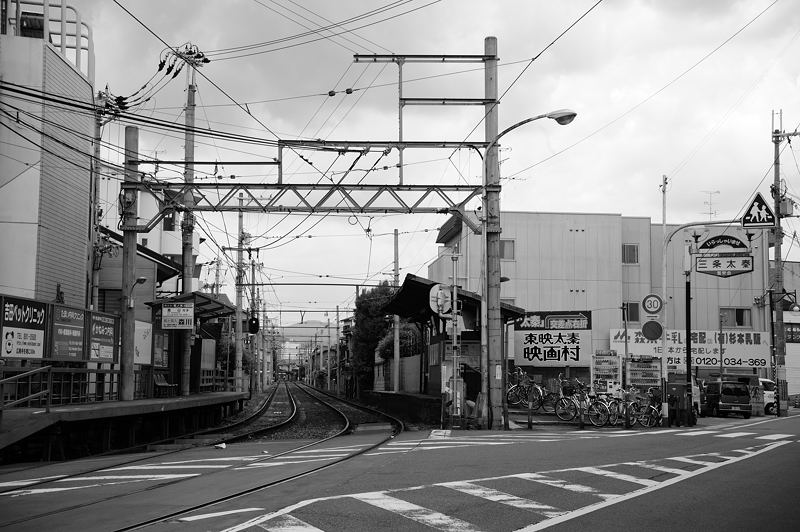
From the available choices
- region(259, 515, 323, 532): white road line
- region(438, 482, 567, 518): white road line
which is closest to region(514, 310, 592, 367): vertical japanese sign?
region(438, 482, 567, 518): white road line

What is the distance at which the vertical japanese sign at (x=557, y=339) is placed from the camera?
116 feet

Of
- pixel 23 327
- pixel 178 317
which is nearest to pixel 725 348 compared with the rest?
pixel 178 317

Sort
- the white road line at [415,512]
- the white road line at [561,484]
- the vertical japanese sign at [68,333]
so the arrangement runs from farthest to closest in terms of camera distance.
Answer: the vertical japanese sign at [68,333]
the white road line at [561,484]
the white road line at [415,512]

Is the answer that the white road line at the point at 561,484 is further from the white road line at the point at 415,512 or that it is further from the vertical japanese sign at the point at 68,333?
the vertical japanese sign at the point at 68,333

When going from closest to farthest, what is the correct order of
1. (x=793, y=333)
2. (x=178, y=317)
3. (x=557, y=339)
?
(x=178, y=317), (x=557, y=339), (x=793, y=333)

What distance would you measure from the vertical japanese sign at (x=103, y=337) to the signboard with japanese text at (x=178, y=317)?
427 cm

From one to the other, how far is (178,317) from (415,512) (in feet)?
69.3

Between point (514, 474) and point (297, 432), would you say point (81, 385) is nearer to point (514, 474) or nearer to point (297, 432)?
point (297, 432)

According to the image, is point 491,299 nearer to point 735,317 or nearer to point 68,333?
point 68,333

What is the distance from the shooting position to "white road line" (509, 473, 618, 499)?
10789mm

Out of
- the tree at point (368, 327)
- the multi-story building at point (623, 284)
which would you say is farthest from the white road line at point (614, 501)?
the tree at point (368, 327)

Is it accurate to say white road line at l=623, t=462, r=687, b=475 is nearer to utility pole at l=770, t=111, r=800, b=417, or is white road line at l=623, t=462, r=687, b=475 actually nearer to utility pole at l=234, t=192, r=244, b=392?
utility pole at l=770, t=111, r=800, b=417

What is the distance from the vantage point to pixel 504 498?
10.3m

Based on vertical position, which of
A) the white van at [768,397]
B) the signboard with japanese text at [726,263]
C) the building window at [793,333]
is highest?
the signboard with japanese text at [726,263]
